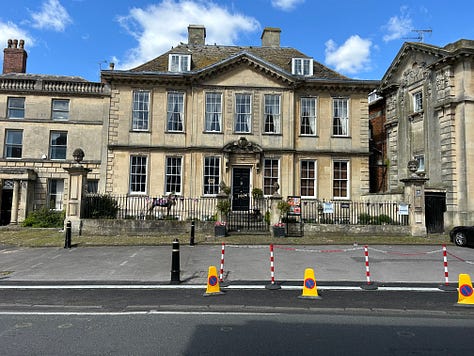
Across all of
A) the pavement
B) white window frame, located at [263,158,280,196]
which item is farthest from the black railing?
the pavement

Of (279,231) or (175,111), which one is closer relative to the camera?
(279,231)

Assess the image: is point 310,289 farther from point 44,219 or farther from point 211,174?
point 44,219

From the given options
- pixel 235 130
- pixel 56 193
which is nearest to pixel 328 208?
pixel 235 130

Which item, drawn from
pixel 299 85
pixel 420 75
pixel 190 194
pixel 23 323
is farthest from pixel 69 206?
pixel 420 75

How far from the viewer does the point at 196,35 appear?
90.0ft

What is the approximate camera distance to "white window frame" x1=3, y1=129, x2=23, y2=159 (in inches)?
997

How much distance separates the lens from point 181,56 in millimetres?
23250

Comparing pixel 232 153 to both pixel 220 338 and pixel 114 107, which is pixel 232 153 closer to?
pixel 114 107

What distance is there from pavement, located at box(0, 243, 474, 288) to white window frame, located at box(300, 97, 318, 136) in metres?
10.7

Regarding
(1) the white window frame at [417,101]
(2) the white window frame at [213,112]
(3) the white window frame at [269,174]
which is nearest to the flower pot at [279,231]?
(3) the white window frame at [269,174]

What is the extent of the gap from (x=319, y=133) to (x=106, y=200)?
14.0 meters

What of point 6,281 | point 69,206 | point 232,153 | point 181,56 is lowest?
point 6,281

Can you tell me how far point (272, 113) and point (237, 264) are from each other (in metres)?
14.1

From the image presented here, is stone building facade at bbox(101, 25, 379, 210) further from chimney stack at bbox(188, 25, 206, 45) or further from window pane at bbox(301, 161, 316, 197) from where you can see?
chimney stack at bbox(188, 25, 206, 45)
